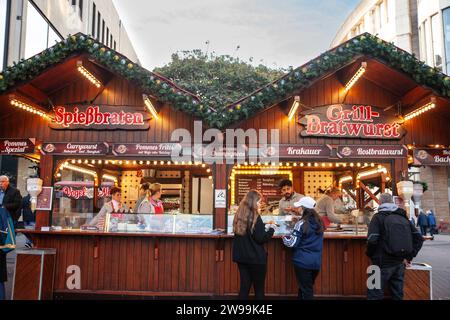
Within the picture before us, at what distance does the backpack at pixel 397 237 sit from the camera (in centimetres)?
609

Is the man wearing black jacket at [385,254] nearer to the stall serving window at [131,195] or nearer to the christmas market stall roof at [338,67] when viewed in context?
the christmas market stall roof at [338,67]

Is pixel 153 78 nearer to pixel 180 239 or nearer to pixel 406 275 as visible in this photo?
pixel 180 239

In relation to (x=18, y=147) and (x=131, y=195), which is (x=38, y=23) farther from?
(x=18, y=147)

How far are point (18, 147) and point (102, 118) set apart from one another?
167cm

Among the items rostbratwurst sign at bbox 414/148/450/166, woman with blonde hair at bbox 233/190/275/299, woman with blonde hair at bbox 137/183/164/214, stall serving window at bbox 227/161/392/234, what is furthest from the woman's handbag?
rostbratwurst sign at bbox 414/148/450/166

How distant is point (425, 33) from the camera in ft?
85.5

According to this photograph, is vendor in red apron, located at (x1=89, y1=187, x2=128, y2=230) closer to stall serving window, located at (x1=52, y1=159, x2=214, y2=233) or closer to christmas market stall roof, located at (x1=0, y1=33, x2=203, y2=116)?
stall serving window, located at (x1=52, y1=159, x2=214, y2=233)

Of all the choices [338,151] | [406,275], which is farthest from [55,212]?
[406,275]

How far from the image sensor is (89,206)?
12.8m

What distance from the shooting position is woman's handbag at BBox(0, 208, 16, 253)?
6.36 m

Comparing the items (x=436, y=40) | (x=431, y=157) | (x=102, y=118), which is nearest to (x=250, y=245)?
(x=102, y=118)

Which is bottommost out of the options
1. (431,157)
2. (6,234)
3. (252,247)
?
(252,247)

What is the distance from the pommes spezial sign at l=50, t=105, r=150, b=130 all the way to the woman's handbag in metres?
2.47

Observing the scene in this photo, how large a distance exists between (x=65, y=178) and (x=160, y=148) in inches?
172
